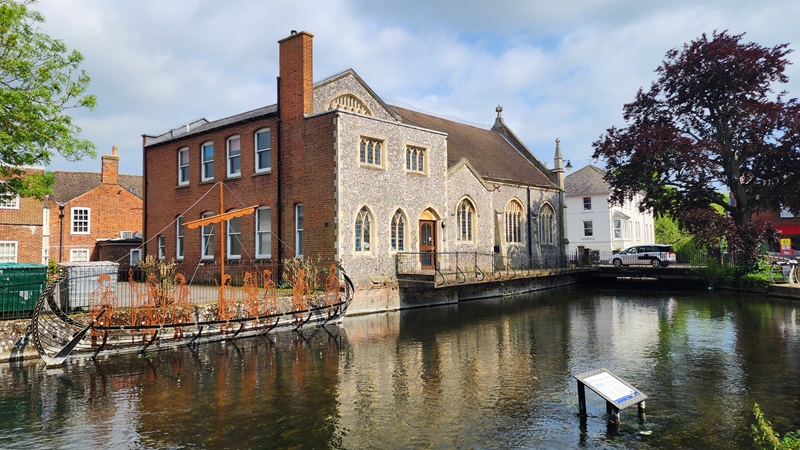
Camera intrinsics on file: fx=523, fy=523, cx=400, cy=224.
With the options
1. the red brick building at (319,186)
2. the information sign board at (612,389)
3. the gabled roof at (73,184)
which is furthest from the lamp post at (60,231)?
the information sign board at (612,389)

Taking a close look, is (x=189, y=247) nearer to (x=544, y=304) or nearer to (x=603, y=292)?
(x=544, y=304)

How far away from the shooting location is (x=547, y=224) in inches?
1375

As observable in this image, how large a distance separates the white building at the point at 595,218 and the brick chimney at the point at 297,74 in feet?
106

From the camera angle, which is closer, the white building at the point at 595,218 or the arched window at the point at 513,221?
the arched window at the point at 513,221

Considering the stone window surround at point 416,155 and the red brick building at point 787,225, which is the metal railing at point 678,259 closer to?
the stone window surround at point 416,155

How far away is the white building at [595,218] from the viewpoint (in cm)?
4709

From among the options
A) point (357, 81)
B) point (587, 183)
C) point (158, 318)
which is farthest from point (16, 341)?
point (587, 183)

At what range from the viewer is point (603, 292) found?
31.1 m

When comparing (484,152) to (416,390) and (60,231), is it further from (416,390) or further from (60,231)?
(60,231)

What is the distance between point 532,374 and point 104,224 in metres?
37.4

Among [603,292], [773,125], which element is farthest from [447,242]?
[773,125]

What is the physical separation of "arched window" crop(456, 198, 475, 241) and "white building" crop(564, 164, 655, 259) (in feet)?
73.0

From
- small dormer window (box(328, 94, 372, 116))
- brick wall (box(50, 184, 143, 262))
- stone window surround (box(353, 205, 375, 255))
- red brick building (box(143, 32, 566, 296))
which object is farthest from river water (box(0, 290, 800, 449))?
brick wall (box(50, 184, 143, 262))

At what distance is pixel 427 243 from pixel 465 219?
3823 mm
